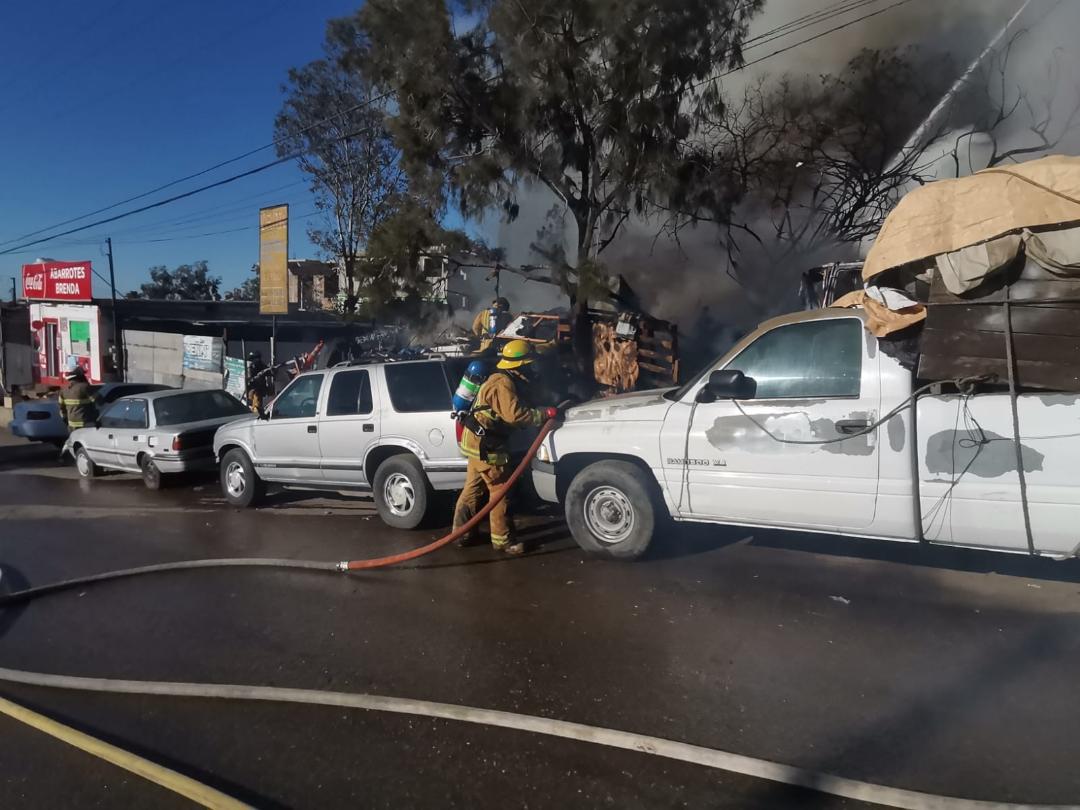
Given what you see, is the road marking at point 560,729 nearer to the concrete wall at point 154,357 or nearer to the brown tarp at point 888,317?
the brown tarp at point 888,317

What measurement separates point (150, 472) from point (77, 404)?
3.38 m

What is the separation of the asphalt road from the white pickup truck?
500mm

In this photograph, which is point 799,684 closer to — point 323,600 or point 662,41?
point 323,600

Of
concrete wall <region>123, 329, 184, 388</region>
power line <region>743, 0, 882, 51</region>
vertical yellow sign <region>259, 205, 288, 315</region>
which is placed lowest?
concrete wall <region>123, 329, 184, 388</region>

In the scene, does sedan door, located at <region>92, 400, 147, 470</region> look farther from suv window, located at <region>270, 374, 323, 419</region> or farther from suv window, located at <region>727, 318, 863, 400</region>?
suv window, located at <region>727, 318, 863, 400</region>

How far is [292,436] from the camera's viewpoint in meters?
8.20

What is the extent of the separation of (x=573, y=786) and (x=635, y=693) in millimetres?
818

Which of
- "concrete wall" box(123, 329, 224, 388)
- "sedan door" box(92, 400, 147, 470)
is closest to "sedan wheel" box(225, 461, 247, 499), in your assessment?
"sedan door" box(92, 400, 147, 470)

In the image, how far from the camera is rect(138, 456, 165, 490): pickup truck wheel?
10.5 m

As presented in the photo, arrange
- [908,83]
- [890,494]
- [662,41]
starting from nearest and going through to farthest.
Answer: [890,494], [662,41], [908,83]

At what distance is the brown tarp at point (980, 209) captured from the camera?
13.5 ft

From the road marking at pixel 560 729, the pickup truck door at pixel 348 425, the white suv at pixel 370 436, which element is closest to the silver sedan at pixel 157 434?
the white suv at pixel 370 436

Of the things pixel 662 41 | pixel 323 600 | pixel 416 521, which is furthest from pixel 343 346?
pixel 323 600

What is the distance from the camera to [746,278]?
18.6 m
